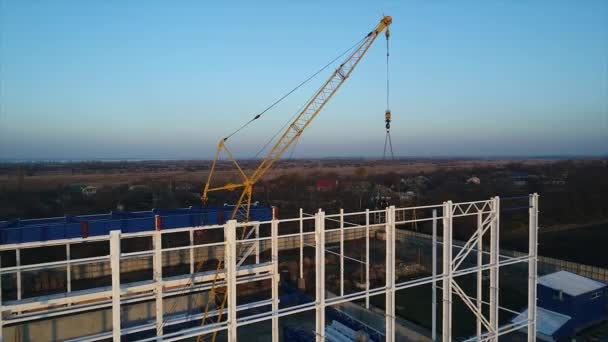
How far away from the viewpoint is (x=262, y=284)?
71.9 ft

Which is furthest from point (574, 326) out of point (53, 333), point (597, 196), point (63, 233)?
point (597, 196)

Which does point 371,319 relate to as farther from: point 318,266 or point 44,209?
point 44,209

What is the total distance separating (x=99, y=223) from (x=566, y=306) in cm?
Result: 2028

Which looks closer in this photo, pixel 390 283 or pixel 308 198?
pixel 390 283

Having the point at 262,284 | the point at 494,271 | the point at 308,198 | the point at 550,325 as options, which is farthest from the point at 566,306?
the point at 308,198

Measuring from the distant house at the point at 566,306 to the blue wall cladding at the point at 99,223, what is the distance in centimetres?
1360

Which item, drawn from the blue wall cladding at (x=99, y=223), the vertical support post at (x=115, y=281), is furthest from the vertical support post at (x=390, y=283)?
the blue wall cladding at (x=99, y=223)

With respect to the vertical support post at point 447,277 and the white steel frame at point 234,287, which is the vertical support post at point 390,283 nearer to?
the white steel frame at point 234,287

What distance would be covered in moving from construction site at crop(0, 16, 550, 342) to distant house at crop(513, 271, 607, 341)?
1.06 metres

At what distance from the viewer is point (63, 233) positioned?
56.9ft

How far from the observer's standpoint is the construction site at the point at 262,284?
10.2m

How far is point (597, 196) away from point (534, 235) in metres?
42.9

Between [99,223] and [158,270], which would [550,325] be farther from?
[99,223]

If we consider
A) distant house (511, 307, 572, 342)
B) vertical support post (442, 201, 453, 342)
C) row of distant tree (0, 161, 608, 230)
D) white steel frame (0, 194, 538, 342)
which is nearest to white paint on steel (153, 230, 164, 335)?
white steel frame (0, 194, 538, 342)
